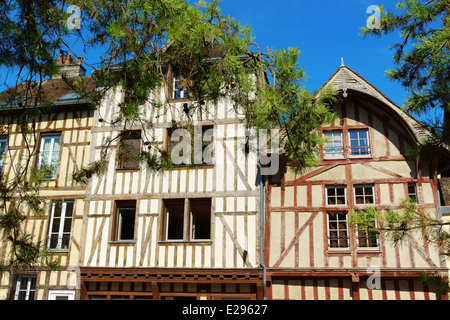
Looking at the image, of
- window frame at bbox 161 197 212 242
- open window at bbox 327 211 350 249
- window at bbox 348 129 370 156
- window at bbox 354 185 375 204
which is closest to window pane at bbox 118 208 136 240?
window frame at bbox 161 197 212 242

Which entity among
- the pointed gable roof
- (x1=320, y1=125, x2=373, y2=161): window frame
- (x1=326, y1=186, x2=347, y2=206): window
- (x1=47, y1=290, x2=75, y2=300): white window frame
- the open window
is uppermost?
the pointed gable roof

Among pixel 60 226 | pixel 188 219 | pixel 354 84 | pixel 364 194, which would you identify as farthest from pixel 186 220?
pixel 354 84

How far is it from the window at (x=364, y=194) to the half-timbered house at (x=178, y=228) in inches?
91.6

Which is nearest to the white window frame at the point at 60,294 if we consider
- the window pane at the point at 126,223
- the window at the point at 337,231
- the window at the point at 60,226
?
the window at the point at 60,226

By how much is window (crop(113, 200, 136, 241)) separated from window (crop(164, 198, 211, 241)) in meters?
0.89

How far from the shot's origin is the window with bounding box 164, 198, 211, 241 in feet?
35.6

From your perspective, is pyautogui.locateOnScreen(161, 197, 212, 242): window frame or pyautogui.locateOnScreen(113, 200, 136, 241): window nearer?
pyautogui.locateOnScreen(161, 197, 212, 242): window frame

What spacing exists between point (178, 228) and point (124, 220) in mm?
1466

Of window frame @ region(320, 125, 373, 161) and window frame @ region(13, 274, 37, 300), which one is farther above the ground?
window frame @ region(320, 125, 373, 161)

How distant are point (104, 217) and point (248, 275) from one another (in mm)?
3960

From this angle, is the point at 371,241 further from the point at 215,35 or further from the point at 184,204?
the point at 215,35

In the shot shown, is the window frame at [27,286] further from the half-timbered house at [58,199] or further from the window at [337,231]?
the window at [337,231]

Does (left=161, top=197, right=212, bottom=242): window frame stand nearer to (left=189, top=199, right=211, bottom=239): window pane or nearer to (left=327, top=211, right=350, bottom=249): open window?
(left=189, top=199, right=211, bottom=239): window pane

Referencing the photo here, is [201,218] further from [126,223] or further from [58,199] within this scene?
[58,199]
